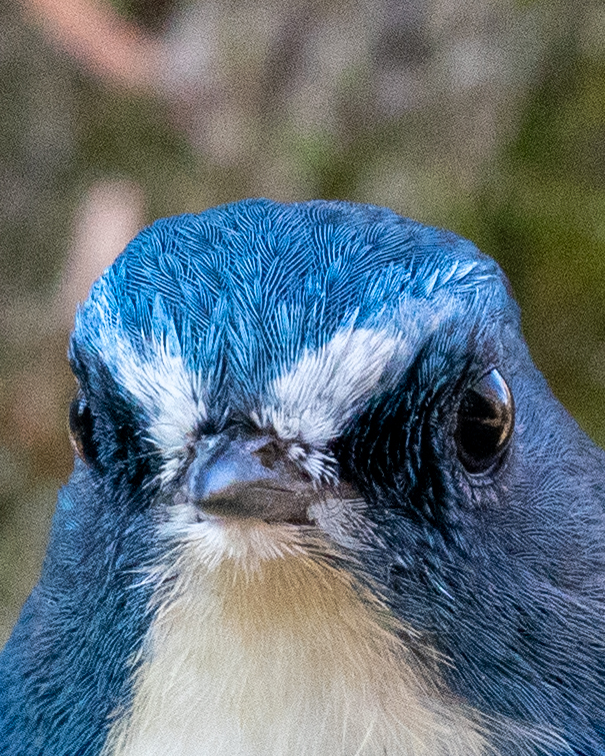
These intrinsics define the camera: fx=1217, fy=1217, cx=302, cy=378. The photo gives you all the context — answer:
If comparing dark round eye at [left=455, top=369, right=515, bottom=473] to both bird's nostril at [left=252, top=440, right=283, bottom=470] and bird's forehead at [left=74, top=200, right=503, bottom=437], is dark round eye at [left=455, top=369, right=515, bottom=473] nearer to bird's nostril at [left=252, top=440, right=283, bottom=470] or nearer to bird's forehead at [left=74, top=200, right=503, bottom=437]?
bird's forehead at [left=74, top=200, right=503, bottom=437]

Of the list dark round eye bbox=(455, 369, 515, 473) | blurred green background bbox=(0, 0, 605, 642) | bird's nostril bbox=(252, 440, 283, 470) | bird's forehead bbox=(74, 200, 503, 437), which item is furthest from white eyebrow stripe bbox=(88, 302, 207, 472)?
blurred green background bbox=(0, 0, 605, 642)

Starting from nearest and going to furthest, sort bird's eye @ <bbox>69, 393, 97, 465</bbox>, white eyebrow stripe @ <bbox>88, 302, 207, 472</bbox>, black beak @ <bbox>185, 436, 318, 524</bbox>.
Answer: black beak @ <bbox>185, 436, 318, 524</bbox>
white eyebrow stripe @ <bbox>88, 302, 207, 472</bbox>
bird's eye @ <bbox>69, 393, 97, 465</bbox>

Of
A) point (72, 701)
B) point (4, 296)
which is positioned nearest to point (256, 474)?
point (72, 701)

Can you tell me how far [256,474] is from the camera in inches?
78.0

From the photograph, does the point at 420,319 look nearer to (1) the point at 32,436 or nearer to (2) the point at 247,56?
(2) the point at 247,56

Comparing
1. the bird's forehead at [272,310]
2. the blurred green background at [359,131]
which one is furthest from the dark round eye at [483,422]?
the blurred green background at [359,131]

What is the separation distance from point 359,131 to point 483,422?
2919mm

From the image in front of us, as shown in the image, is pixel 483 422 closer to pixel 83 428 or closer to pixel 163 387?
pixel 163 387

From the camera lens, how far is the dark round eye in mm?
2186

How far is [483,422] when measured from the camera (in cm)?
221

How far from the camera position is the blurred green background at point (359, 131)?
477 cm

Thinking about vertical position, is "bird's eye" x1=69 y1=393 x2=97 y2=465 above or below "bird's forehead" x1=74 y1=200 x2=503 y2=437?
below

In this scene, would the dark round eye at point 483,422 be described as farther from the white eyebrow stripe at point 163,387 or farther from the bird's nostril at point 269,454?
the white eyebrow stripe at point 163,387

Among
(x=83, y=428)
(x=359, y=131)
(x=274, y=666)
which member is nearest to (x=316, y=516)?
A: (x=274, y=666)
